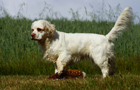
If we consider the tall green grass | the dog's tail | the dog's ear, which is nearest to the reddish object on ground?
the tall green grass

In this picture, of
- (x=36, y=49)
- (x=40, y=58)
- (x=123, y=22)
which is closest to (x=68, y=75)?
(x=123, y=22)

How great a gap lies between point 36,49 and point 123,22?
3.84m

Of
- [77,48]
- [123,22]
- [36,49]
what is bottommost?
[36,49]

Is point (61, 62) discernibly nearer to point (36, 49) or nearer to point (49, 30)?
point (49, 30)

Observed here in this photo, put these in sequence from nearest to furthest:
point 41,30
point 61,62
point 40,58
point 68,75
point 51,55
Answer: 1. point 41,30
2. point 61,62
3. point 51,55
4. point 68,75
5. point 40,58

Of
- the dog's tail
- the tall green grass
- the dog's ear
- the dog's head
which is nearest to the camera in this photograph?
the dog's head

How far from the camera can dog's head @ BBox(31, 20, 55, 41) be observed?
4796mm

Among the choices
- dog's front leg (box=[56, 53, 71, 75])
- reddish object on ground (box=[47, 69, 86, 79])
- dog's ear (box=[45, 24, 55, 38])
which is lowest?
reddish object on ground (box=[47, 69, 86, 79])

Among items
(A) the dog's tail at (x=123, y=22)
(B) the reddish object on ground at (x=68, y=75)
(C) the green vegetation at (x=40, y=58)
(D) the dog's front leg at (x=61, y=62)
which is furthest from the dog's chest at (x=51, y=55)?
(A) the dog's tail at (x=123, y=22)

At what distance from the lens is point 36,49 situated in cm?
815

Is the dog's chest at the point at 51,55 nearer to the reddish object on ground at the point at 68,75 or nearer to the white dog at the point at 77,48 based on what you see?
the white dog at the point at 77,48

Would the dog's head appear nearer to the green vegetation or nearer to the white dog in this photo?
the white dog

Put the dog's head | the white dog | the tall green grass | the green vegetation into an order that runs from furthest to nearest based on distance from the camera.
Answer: the tall green grass → the white dog → the dog's head → the green vegetation

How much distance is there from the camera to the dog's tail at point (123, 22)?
5.42m
